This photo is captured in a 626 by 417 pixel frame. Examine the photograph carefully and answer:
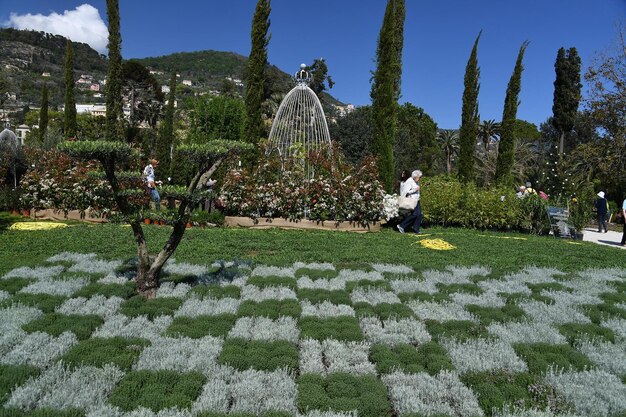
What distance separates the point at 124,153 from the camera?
4.79 meters

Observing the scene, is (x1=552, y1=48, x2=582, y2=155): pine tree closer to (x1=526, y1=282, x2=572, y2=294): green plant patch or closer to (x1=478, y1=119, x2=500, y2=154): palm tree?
(x1=478, y1=119, x2=500, y2=154): palm tree

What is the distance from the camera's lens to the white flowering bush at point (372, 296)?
5734mm

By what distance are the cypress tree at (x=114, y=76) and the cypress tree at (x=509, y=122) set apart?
763 inches

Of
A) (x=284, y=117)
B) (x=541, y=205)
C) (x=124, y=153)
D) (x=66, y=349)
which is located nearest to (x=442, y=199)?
(x=541, y=205)

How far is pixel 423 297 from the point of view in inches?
232

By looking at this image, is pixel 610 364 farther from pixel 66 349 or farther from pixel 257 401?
pixel 66 349

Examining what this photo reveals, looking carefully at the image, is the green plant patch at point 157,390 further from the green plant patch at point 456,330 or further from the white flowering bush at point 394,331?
the green plant patch at point 456,330

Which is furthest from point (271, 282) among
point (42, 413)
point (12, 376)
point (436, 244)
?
point (436, 244)

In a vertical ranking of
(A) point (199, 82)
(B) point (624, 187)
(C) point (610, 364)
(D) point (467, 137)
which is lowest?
(C) point (610, 364)

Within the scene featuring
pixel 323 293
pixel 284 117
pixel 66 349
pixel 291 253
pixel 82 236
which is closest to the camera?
pixel 66 349

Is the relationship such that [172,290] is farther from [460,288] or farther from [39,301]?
[460,288]

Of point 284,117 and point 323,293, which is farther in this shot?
point 284,117

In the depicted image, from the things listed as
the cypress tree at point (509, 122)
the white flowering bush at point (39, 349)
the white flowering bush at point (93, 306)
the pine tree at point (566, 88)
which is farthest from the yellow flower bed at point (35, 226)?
the pine tree at point (566, 88)

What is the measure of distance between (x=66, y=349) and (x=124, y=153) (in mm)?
2004
